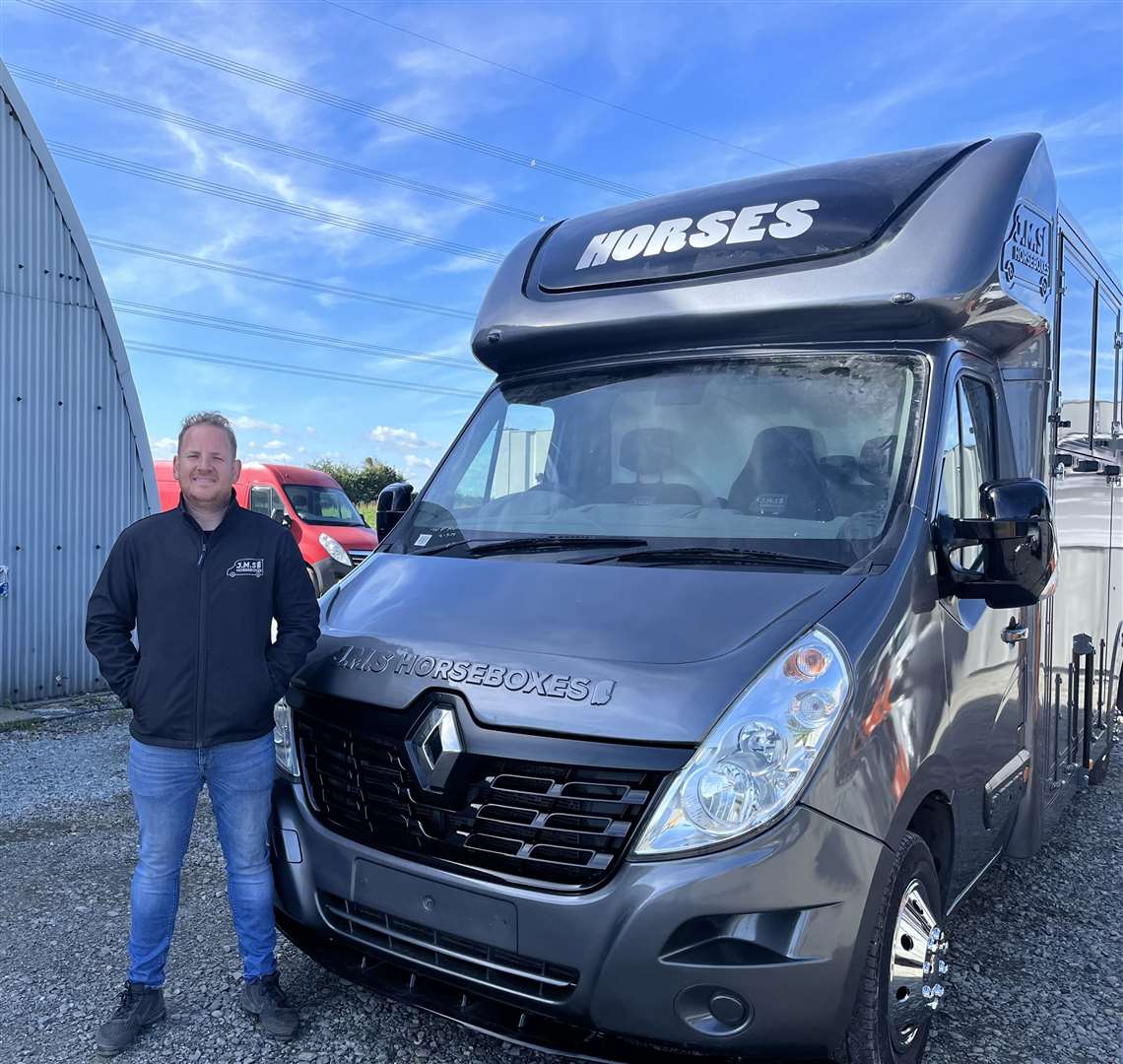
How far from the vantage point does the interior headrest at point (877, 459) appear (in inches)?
119

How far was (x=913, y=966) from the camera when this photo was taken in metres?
2.69

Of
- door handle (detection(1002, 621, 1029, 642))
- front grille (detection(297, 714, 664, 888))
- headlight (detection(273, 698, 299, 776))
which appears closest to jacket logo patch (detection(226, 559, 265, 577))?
headlight (detection(273, 698, 299, 776))

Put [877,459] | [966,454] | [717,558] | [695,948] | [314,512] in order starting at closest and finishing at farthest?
[695,948]
[717,558]
[877,459]
[966,454]
[314,512]

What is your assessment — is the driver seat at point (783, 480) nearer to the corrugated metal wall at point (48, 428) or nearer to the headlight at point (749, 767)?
the headlight at point (749, 767)

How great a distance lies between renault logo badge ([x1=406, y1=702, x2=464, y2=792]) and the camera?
8.41ft

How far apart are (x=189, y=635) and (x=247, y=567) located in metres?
0.27

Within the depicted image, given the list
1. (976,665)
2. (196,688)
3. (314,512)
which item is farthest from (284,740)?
(314,512)

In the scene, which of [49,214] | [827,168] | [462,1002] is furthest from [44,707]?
[827,168]

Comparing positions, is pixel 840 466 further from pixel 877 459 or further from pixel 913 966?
pixel 913 966

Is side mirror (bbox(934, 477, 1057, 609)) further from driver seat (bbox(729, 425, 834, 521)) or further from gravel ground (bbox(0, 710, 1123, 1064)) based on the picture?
gravel ground (bbox(0, 710, 1123, 1064))

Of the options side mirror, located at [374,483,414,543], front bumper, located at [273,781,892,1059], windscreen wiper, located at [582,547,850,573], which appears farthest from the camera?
→ side mirror, located at [374,483,414,543]

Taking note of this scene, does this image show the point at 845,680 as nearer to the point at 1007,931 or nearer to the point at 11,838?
the point at 1007,931

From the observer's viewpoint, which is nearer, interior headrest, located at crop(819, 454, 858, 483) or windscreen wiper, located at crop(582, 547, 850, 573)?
windscreen wiper, located at crop(582, 547, 850, 573)

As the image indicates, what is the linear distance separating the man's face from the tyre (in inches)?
89.0
